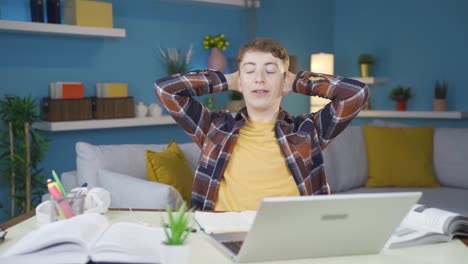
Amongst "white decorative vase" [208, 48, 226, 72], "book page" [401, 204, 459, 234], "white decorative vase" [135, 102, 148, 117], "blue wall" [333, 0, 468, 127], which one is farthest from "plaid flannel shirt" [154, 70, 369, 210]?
"blue wall" [333, 0, 468, 127]

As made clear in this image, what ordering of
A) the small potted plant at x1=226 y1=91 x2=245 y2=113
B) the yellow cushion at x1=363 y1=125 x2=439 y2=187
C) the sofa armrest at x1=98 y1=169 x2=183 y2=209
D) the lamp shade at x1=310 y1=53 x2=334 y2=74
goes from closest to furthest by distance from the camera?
the sofa armrest at x1=98 y1=169 x2=183 y2=209 < the yellow cushion at x1=363 y1=125 x2=439 y2=187 < the small potted plant at x1=226 y1=91 x2=245 y2=113 < the lamp shade at x1=310 y1=53 x2=334 y2=74

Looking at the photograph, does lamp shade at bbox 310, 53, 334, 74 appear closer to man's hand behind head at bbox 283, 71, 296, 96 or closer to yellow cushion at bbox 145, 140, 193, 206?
yellow cushion at bbox 145, 140, 193, 206

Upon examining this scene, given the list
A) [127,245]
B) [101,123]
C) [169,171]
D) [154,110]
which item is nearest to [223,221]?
[127,245]

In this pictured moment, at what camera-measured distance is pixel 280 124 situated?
1.96 metres

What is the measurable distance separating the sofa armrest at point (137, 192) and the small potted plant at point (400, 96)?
3.40m

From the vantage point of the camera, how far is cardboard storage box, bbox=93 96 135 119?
A: 400 cm

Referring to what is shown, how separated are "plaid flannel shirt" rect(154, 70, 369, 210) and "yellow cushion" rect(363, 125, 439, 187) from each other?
6.13 feet

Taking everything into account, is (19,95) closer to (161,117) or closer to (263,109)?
(161,117)

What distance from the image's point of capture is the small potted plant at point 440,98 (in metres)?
4.87

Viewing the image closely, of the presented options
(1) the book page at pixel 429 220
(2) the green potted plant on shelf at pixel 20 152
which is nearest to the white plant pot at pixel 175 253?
(1) the book page at pixel 429 220

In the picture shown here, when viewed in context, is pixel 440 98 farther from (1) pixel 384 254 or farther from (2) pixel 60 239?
(2) pixel 60 239

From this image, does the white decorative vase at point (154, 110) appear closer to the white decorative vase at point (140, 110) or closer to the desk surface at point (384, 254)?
the white decorative vase at point (140, 110)

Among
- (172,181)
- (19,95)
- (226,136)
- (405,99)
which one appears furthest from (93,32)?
(405,99)

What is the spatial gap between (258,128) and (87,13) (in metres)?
2.39
